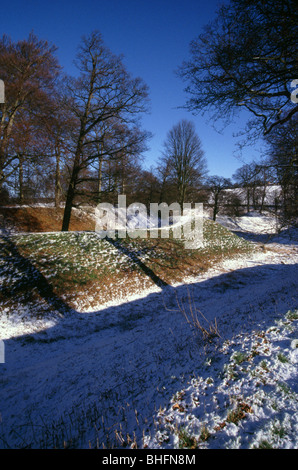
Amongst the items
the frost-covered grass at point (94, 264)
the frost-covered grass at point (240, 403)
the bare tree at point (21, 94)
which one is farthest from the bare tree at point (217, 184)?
the frost-covered grass at point (240, 403)

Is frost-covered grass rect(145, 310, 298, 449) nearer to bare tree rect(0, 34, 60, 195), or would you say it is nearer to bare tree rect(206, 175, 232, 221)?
bare tree rect(0, 34, 60, 195)

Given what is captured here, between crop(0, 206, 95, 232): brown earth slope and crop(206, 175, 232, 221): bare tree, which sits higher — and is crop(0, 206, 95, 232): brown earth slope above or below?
below

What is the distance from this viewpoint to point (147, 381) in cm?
385

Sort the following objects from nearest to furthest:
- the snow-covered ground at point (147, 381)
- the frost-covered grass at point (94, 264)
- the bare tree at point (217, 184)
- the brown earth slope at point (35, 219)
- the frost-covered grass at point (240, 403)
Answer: the frost-covered grass at point (240, 403) < the snow-covered ground at point (147, 381) < the frost-covered grass at point (94, 264) < the brown earth slope at point (35, 219) < the bare tree at point (217, 184)

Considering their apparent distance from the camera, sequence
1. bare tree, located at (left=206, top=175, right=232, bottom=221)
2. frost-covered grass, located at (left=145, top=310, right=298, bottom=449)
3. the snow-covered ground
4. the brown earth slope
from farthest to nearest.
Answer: bare tree, located at (left=206, top=175, right=232, bottom=221) → the brown earth slope → the snow-covered ground → frost-covered grass, located at (left=145, top=310, right=298, bottom=449)

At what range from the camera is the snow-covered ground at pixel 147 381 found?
95.5 inches

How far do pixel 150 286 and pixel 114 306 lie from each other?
92.0 inches

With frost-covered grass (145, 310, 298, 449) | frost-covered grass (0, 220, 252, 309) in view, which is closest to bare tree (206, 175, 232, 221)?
frost-covered grass (0, 220, 252, 309)

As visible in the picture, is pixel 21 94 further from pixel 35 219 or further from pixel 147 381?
pixel 147 381

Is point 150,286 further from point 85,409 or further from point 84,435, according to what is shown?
point 84,435

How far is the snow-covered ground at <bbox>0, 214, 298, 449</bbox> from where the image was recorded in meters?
2.43

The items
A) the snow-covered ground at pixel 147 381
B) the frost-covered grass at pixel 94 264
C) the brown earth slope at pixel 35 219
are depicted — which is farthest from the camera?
the brown earth slope at pixel 35 219

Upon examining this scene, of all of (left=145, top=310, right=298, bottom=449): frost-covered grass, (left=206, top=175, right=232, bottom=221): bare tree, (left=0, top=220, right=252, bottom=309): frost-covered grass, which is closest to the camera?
(left=145, top=310, right=298, bottom=449): frost-covered grass

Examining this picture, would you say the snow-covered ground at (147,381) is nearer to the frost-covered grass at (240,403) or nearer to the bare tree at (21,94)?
the frost-covered grass at (240,403)
